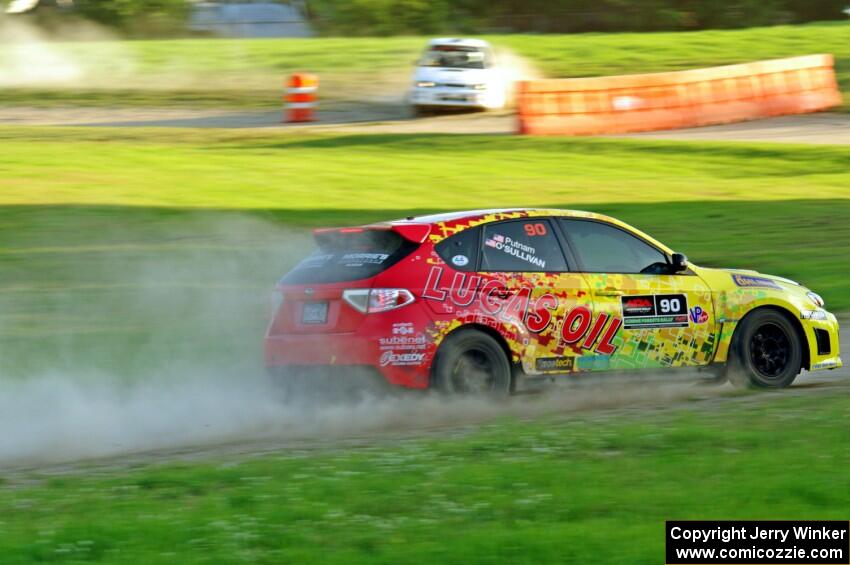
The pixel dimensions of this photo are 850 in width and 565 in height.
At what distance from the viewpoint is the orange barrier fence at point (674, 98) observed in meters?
29.5

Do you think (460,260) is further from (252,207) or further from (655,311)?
(252,207)

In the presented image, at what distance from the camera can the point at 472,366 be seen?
9.77 m

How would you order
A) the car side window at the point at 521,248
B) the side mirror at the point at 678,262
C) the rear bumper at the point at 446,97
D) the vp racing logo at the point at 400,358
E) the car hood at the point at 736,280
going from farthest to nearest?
the rear bumper at the point at 446,97 < the car hood at the point at 736,280 < the side mirror at the point at 678,262 < the car side window at the point at 521,248 < the vp racing logo at the point at 400,358

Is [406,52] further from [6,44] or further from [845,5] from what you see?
[845,5]

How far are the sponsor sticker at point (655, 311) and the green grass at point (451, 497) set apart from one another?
183 centimetres

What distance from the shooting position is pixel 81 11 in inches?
2266

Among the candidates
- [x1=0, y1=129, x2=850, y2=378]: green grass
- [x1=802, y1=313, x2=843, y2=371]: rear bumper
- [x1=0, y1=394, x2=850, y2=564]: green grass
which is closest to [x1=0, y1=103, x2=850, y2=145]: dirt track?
[x1=0, y1=129, x2=850, y2=378]: green grass

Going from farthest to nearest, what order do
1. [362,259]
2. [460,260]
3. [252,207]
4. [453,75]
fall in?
[453,75], [252,207], [460,260], [362,259]

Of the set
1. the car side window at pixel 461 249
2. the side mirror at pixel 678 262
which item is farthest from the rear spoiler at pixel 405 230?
the side mirror at pixel 678 262

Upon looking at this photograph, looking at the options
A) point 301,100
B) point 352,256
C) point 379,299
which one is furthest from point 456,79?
point 379,299

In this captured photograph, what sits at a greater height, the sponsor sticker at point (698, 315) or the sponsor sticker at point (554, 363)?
the sponsor sticker at point (698, 315)

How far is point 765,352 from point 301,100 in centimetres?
2260

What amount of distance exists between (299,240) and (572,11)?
43.7 metres

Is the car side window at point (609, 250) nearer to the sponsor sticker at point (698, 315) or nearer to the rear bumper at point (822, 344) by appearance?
the sponsor sticker at point (698, 315)
